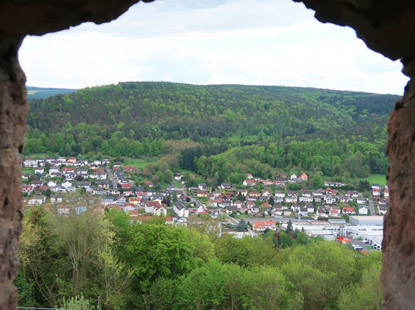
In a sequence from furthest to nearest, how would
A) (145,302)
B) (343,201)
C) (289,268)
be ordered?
1. (343,201)
2. (289,268)
3. (145,302)

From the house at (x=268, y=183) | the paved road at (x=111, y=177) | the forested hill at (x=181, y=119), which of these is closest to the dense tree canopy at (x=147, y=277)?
the paved road at (x=111, y=177)

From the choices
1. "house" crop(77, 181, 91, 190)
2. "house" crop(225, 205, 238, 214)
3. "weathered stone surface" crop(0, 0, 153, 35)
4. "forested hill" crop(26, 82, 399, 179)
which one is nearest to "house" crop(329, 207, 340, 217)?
"house" crop(225, 205, 238, 214)

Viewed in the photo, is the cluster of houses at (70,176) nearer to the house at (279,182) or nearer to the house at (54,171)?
the house at (54,171)

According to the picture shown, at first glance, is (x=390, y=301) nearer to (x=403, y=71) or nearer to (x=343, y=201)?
(x=403, y=71)

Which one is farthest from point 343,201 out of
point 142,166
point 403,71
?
point 403,71

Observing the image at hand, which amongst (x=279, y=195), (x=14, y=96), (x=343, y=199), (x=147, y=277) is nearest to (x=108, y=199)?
(x=279, y=195)

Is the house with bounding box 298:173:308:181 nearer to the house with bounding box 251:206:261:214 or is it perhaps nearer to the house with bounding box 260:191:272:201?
the house with bounding box 260:191:272:201
